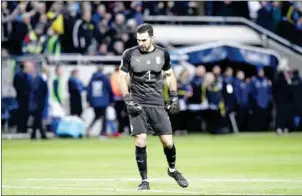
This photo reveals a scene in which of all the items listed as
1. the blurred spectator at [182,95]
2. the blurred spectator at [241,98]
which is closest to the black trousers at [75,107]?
the blurred spectator at [182,95]

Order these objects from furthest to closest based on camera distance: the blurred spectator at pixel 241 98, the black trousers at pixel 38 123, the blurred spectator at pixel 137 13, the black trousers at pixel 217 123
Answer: the blurred spectator at pixel 137 13, the blurred spectator at pixel 241 98, the black trousers at pixel 217 123, the black trousers at pixel 38 123

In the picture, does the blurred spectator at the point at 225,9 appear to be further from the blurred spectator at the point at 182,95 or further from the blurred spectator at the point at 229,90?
the blurred spectator at the point at 182,95

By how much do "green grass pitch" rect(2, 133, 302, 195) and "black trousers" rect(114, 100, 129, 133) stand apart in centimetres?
156

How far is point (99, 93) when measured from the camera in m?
30.8

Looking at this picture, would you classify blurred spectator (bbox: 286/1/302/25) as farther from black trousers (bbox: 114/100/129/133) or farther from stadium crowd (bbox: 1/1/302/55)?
black trousers (bbox: 114/100/129/133)

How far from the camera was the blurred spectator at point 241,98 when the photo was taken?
1335 inches

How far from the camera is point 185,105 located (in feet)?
108

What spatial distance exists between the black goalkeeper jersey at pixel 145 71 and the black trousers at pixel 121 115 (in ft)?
56.8

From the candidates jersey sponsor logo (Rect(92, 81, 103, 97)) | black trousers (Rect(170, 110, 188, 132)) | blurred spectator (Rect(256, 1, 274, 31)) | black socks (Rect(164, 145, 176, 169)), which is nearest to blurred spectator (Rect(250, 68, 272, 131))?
black trousers (Rect(170, 110, 188, 132))

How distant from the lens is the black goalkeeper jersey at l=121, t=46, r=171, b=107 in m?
14.8

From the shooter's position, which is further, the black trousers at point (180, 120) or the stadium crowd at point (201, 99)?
the black trousers at point (180, 120)

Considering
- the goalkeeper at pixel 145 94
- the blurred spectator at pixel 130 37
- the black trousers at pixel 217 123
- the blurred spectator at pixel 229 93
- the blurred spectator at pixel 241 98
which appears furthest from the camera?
the blurred spectator at pixel 241 98

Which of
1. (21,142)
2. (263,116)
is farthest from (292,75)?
(21,142)

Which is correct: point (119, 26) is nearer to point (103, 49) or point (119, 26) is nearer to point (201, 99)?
point (103, 49)
